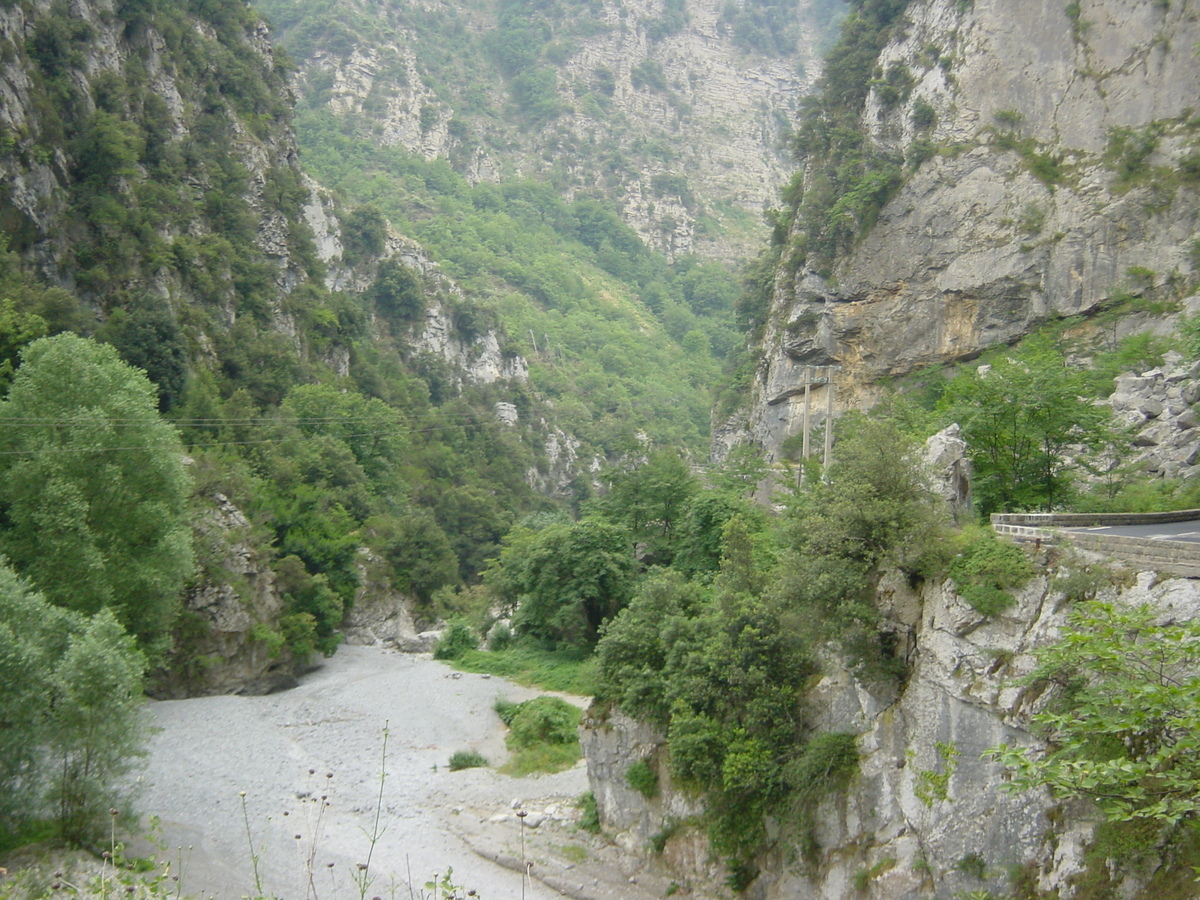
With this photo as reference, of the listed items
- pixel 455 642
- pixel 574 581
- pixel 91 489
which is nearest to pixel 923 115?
pixel 574 581

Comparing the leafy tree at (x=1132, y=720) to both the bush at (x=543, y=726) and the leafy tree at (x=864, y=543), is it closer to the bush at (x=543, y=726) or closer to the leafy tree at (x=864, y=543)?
the leafy tree at (x=864, y=543)

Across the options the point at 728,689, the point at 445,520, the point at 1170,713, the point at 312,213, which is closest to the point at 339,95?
the point at 312,213

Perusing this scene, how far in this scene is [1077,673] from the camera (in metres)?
14.1

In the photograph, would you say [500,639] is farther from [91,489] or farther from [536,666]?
[91,489]

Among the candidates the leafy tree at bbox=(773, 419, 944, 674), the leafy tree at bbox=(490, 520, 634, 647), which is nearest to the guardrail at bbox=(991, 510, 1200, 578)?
the leafy tree at bbox=(773, 419, 944, 674)

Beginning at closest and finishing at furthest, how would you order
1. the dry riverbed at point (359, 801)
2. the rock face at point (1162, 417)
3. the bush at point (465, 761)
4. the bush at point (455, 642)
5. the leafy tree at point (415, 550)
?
1. the dry riverbed at point (359, 801)
2. the rock face at point (1162, 417)
3. the bush at point (465, 761)
4. the bush at point (455, 642)
5. the leafy tree at point (415, 550)

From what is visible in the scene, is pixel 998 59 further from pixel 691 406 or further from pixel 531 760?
pixel 691 406

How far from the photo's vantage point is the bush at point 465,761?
2941 cm

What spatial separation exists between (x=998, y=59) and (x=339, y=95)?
→ 289ft

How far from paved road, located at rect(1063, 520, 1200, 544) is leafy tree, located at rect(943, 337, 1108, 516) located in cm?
343

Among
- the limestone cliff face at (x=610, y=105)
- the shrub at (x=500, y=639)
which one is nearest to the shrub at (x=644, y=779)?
the shrub at (x=500, y=639)

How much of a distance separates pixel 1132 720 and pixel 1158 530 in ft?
31.5

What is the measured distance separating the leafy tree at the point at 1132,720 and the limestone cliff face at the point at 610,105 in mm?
116608

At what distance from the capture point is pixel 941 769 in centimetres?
1620
